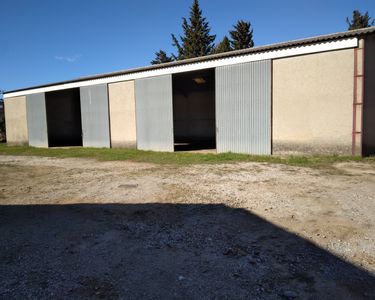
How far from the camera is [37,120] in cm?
2211

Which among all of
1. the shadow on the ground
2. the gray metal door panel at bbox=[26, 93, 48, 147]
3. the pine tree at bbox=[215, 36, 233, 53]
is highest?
the pine tree at bbox=[215, 36, 233, 53]

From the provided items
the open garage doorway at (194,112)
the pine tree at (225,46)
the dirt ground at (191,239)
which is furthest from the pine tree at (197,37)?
the dirt ground at (191,239)

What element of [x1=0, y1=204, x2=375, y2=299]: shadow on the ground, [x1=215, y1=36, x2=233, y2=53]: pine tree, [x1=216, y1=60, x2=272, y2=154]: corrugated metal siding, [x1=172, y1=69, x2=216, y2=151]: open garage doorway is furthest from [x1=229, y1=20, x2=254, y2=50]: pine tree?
[x1=0, y1=204, x2=375, y2=299]: shadow on the ground

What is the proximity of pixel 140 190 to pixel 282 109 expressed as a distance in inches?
299

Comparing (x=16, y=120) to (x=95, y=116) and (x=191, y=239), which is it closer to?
(x=95, y=116)

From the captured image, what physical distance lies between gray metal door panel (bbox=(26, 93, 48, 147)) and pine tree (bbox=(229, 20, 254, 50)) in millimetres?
27175

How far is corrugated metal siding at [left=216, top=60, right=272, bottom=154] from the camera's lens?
41.1ft

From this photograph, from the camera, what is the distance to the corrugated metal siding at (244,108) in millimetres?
12523

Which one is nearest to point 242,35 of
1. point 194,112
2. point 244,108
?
point 194,112

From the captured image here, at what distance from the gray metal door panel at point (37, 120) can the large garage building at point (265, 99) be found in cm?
226

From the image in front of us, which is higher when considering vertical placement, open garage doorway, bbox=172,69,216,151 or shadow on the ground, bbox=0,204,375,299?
open garage doorway, bbox=172,69,216,151

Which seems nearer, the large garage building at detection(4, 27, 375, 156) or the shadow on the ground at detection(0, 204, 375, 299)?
the shadow on the ground at detection(0, 204, 375, 299)

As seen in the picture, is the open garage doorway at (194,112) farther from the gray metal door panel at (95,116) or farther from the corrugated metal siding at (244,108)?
the corrugated metal siding at (244,108)

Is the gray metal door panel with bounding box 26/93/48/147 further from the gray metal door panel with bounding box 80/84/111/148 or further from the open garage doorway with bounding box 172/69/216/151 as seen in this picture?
the open garage doorway with bounding box 172/69/216/151
